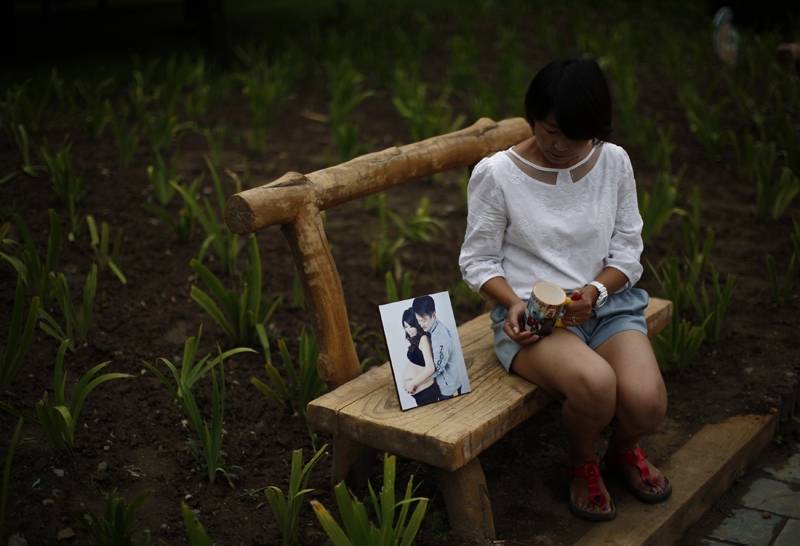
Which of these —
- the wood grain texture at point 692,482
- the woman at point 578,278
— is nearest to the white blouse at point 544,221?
the woman at point 578,278

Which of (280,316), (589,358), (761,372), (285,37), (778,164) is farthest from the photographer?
(285,37)

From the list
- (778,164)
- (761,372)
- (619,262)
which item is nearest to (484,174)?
(619,262)

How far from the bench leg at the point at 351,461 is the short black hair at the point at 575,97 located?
3.24ft

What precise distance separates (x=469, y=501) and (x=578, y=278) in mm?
661

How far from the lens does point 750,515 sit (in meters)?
2.10

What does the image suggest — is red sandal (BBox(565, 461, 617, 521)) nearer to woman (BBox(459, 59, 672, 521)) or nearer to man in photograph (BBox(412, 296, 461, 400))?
woman (BBox(459, 59, 672, 521))

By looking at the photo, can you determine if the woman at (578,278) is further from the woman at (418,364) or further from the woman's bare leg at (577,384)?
the woman at (418,364)

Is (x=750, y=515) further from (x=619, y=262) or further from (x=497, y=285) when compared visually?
(x=497, y=285)

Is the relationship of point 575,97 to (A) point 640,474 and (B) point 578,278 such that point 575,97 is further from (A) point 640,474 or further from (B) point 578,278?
(A) point 640,474

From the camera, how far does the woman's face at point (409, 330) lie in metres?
1.84

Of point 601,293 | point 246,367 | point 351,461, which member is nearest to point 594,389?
point 601,293

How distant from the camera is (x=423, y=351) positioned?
6.09ft

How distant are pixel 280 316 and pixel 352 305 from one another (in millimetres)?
A: 311

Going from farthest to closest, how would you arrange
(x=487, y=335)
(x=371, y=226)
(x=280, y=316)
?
1. (x=371, y=226)
2. (x=280, y=316)
3. (x=487, y=335)
